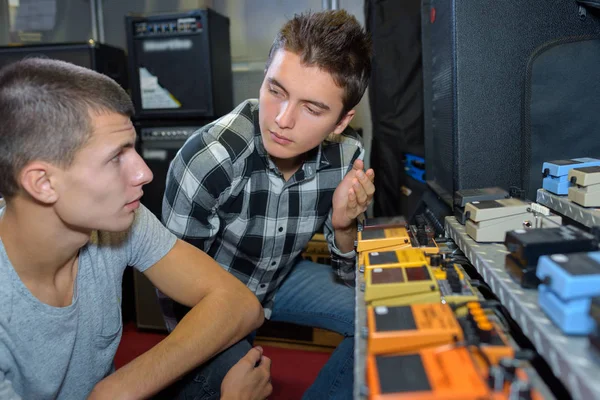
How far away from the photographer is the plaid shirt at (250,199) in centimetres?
132

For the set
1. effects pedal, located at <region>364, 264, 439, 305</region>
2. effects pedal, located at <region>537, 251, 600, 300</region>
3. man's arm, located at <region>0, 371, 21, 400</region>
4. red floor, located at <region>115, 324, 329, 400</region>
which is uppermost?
effects pedal, located at <region>537, 251, 600, 300</region>

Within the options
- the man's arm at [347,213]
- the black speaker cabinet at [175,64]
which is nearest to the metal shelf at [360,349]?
the man's arm at [347,213]

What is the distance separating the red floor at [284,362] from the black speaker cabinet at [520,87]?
1.22 meters

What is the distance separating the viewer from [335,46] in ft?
4.08

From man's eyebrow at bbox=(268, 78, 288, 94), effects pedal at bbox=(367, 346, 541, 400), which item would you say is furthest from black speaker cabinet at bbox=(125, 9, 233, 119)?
effects pedal at bbox=(367, 346, 541, 400)

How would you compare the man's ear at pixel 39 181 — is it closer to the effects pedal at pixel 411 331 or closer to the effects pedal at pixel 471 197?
the effects pedal at pixel 411 331

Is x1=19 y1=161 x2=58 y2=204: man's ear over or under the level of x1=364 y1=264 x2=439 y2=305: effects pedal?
over

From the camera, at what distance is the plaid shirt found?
51.9 inches

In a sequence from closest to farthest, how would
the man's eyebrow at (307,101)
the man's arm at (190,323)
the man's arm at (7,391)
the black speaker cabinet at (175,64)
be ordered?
the man's arm at (7,391), the man's arm at (190,323), the man's eyebrow at (307,101), the black speaker cabinet at (175,64)

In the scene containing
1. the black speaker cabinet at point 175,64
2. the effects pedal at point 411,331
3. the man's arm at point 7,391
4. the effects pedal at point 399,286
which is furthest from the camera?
the black speaker cabinet at point 175,64

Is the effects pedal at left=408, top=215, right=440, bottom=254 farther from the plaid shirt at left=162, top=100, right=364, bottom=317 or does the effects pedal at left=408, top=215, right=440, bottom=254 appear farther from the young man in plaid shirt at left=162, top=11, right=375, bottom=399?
the plaid shirt at left=162, top=100, right=364, bottom=317

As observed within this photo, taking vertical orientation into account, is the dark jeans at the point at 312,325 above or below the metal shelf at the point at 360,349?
below

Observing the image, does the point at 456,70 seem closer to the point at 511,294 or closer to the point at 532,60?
the point at 532,60

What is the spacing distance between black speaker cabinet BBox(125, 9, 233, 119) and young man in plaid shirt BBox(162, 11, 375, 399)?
0.99 m
